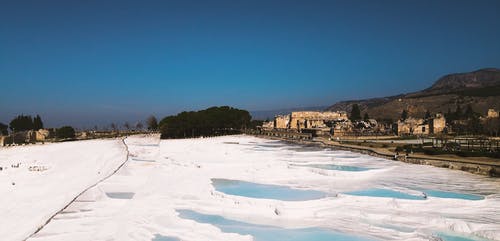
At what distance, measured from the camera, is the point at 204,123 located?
81375mm

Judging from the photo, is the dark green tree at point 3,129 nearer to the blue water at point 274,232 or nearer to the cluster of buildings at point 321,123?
the cluster of buildings at point 321,123

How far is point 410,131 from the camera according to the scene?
63094 mm

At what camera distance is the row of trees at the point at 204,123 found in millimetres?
80812

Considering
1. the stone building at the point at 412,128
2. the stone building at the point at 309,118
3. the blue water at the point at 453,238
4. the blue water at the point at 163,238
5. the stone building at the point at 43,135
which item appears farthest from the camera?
the stone building at the point at 309,118

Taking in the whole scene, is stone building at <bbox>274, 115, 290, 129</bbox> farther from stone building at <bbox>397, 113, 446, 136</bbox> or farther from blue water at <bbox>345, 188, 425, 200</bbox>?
blue water at <bbox>345, 188, 425, 200</bbox>

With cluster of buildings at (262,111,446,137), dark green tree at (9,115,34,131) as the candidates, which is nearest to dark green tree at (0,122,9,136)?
dark green tree at (9,115,34,131)

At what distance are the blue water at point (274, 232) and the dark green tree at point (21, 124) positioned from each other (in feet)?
311

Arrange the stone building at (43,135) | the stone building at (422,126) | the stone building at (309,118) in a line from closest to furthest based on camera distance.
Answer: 1. the stone building at (422,126)
2. the stone building at (43,135)
3. the stone building at (309,118)

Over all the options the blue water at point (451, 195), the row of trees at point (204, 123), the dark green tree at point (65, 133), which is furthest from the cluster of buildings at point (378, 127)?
the dark green tree at point (65, 133)

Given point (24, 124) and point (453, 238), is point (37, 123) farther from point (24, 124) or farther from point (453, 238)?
point (453, 238)

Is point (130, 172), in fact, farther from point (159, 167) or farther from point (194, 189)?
point (194, 189)

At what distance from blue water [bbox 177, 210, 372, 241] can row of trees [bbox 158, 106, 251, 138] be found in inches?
2623

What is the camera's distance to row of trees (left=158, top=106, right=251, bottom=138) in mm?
80812

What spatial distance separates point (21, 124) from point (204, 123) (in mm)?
44729
